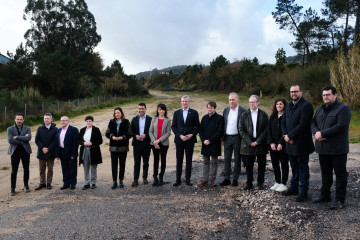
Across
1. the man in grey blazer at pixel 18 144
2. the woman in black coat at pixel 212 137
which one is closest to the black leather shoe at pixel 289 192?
the woman in black coat at pixel 212 137

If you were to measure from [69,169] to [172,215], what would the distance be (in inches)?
123

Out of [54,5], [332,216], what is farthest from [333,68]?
[54,5]

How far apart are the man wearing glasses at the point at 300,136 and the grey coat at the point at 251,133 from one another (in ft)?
1.92

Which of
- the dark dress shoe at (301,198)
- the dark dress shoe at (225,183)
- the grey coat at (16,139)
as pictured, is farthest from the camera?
the grey coat at (16,139)

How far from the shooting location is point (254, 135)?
572 centimetres

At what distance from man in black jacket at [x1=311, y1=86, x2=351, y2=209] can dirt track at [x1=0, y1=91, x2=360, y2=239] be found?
0.40m

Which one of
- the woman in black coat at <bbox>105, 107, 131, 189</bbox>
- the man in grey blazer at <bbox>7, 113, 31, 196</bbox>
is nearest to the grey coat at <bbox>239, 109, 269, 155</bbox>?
the woman in black coat at <bbox>105, 107, 131, 189</bbox>

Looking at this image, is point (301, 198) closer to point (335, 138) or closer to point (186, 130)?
point (335, 138)

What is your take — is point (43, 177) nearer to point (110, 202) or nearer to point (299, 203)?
point (110, 202)

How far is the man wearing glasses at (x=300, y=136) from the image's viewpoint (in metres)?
4.92

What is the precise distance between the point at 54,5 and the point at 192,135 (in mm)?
46062

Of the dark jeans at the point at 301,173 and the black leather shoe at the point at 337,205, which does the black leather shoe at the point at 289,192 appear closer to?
the dark jeans at the point at 301,173

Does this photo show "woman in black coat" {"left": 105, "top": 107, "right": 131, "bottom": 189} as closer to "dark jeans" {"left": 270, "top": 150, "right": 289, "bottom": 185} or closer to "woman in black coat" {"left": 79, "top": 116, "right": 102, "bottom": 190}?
"woman in black coat" {"left": 79, "top": 116, "right": 102, "bottom": 190}

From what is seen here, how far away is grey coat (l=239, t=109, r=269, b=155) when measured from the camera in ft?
18.5
